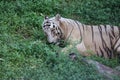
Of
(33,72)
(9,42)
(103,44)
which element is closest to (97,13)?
(103,44)

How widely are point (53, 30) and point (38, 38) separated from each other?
0.46 meters

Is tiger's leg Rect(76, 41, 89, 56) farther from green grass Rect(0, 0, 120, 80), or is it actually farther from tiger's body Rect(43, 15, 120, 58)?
green grass Rect(0, 0, 120, 80)

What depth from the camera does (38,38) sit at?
8.06 meters

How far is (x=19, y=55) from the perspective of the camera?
23.0 ft

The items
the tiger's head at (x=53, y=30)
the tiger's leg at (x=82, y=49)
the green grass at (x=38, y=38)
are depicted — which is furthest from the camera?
the tiger's head at (x=53, y=30)

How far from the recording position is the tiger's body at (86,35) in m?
7.74

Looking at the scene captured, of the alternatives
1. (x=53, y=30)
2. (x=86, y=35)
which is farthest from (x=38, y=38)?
(x=86, y=35)

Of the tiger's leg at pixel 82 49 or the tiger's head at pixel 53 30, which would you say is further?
the tiger's head at pixel 53 30

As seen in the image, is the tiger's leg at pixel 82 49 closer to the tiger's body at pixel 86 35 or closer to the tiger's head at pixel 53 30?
the tiger's body at pixel 86 35

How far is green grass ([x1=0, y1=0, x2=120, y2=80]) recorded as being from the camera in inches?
251

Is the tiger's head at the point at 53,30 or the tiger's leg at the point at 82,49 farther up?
the tiger's head at the point at 53,30

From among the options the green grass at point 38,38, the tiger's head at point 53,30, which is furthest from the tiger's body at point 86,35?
the green grass at point 38,38

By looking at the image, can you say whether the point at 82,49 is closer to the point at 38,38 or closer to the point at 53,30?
the point at 53,30

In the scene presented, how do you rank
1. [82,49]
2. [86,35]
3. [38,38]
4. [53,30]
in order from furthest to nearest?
[38,38] < [86,35] < [53,30] < [82,49]
